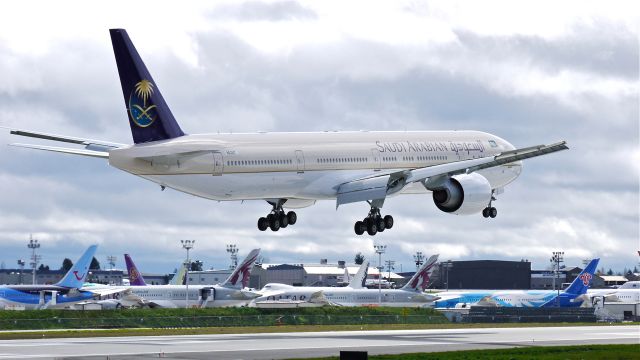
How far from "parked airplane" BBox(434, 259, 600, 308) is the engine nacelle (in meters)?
76.7

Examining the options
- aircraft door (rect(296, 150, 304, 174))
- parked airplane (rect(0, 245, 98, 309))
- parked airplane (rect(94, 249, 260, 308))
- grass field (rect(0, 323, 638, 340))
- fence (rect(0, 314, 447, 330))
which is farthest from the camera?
parked airplane (rect(94, 249, 260, 308))

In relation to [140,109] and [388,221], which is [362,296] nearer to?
[388,221]

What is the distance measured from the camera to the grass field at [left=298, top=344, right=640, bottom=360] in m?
52.7

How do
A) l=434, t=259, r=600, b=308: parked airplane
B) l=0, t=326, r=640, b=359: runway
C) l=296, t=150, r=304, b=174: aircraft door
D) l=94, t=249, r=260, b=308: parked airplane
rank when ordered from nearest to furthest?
1. l=0, t=326, r=640, b=359: runway
2. l=296, t=150, r=304, b=174: aircraft door
3. l=94, t=249, r=260, b=308: parked airplane
4. l=434, t=259, r=600, b=308: parked airplane

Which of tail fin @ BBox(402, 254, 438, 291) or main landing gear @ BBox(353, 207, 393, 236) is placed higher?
main landing gear @ BBox(353, 207, 393, 236)

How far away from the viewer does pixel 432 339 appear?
7556 centimetres

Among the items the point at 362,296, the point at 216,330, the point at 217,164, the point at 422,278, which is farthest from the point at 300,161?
the point at 422,278

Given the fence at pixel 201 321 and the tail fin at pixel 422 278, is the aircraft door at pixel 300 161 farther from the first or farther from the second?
the tail fin at pixel 422 278

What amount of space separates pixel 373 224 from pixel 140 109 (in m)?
18.4

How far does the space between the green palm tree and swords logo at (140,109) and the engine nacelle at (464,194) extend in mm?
20027

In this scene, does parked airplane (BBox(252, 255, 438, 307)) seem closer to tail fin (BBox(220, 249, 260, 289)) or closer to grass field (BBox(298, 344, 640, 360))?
tail fin (BBox(220, 249, 260, 289))

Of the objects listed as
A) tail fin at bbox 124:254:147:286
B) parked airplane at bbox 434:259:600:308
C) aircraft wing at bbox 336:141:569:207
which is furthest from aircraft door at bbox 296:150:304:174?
tail fin at bbox 124:254:147:286

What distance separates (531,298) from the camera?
15750 centimetres

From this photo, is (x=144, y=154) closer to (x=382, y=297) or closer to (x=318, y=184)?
(x=318, y=184)
